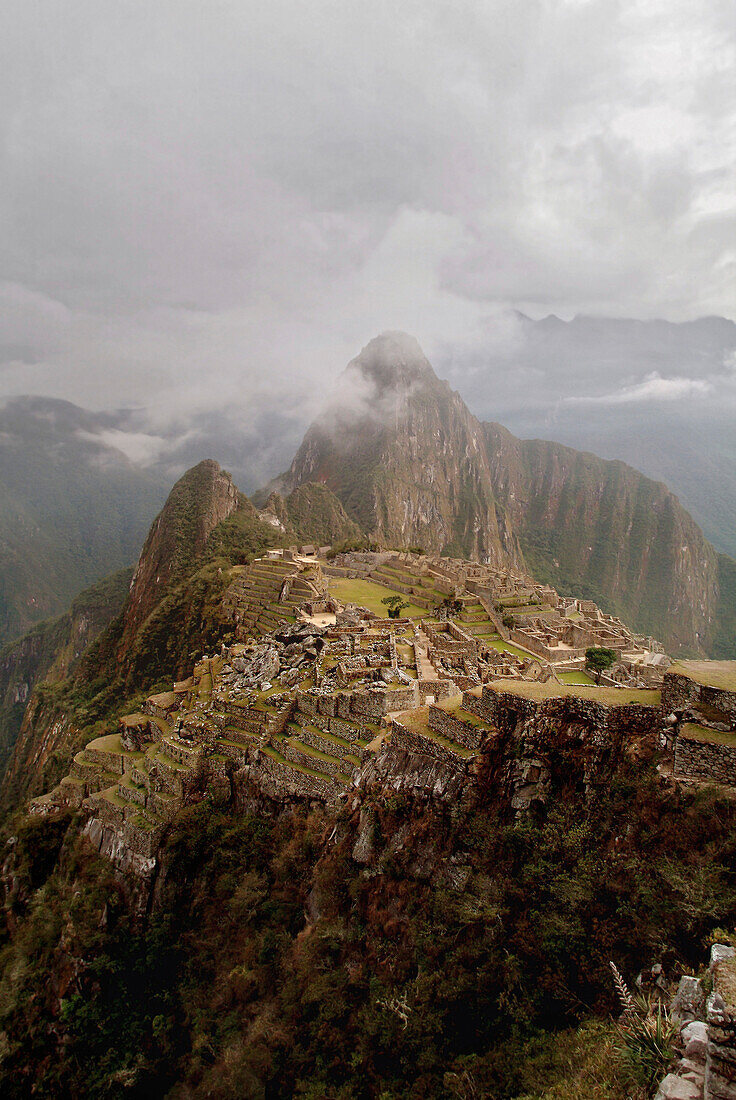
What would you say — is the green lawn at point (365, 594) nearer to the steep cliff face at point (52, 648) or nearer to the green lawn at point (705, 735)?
the green lawn at point (705, 735)

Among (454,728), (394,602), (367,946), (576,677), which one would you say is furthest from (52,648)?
(454,728)

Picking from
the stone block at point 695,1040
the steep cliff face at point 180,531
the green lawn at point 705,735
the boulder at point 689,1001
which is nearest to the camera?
the stone block at point 695,1040

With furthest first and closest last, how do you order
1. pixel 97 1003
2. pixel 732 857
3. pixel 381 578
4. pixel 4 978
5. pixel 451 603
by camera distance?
1. pixel 381 578
2. pixel 451 603
3. pixel 4 978
4. pixel 97 1003
5. pixel 732 857

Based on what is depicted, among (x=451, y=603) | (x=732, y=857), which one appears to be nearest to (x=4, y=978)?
(x=732, y=857)

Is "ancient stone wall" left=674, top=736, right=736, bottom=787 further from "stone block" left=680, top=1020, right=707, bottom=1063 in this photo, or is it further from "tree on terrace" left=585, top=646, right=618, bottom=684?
"tree on terrace" left=585, top=646, right=618, bottom=684

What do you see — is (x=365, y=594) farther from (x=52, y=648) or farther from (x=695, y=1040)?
(x=52, y=648)

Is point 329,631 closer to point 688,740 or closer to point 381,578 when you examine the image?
point 688,740

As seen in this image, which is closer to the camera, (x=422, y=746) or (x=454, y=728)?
(x=454, y=728)

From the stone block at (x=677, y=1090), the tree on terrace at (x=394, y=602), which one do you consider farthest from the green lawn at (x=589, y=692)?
the tree on terrace at (x=394, y=602)
